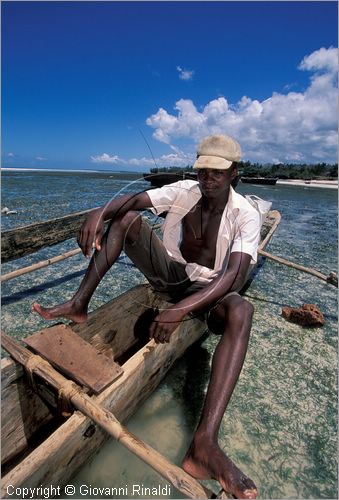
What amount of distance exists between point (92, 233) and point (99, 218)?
15 cm

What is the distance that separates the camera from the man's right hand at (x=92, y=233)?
258cm

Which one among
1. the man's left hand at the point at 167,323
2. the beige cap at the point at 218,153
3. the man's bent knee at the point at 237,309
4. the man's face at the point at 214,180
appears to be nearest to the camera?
the man's bent knee at the point at 237,309

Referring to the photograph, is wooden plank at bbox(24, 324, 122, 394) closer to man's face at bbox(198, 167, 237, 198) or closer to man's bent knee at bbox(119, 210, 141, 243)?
man's bent knee at bbox(119, 210, 141, 243)

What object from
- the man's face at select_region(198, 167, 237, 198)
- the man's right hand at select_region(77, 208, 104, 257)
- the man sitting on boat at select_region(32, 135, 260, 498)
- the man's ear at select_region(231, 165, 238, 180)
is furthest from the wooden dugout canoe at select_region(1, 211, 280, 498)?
the man's ear at select_region(231, 165, 238, 180)

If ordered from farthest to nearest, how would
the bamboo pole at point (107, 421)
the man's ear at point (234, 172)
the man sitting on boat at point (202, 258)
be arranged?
the man's ear at point (234, 172) < the man sitting on boat at point (202, 258) < the bamboo pole at point (107, 421)

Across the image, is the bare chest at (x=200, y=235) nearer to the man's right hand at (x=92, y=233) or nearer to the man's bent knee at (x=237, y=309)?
the man's bent knee at (x=237, y=309)

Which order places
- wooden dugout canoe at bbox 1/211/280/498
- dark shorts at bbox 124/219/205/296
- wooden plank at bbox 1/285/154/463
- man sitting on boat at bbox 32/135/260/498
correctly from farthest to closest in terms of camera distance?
1. dark shorts at bbox 124/219/205/296
2. wooden plank at bbox 1/285/154/463
3. man sitting on boat at bbox 32/135/260/498
4. wooden dugout canoe at bbox 1/211/280/498

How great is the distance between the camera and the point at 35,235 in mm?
4500

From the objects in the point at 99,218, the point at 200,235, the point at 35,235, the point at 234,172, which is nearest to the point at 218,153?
the point at 234,172

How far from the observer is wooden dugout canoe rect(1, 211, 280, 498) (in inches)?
58.5

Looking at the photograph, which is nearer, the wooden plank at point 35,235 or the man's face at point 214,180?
the man's face at point 214,180

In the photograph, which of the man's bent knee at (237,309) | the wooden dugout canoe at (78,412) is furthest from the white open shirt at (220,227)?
the wooden dugout canoe at (78,412)

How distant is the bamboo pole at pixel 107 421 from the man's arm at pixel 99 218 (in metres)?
0.95

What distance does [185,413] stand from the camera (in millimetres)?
2582
